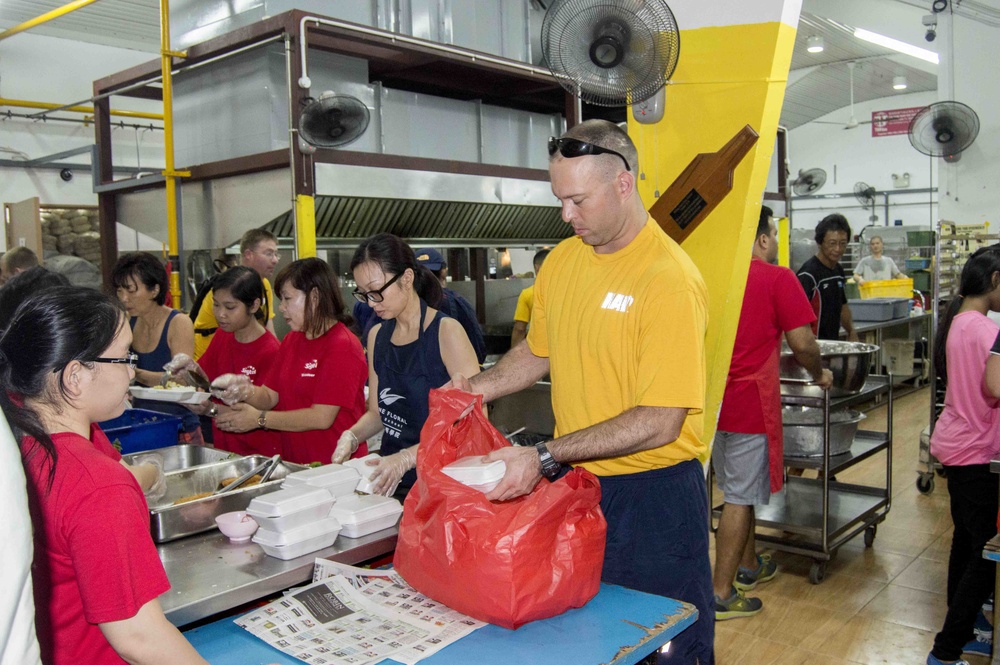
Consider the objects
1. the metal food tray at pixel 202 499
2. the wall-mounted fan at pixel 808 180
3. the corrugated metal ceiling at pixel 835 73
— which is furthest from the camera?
the corrugated metal ceiling at pixel 835 73

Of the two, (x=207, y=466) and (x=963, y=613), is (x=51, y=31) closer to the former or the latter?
(x=207, y=466)

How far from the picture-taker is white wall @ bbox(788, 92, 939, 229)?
18.5 m

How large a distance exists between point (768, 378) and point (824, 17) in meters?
8.46

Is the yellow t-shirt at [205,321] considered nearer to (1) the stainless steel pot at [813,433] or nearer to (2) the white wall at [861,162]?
(1) the stainless steel pot at [813,433]

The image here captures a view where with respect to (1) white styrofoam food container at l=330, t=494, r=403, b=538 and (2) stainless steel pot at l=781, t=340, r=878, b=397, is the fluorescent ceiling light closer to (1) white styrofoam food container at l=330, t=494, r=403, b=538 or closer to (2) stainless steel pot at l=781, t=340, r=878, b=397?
(2) stainless steel pot at l=781, t=340, r=878, b=397

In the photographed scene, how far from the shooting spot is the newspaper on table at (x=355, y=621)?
154 cm

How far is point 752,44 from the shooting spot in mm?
3053

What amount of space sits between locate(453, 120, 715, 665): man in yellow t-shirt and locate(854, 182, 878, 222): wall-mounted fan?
1852cm

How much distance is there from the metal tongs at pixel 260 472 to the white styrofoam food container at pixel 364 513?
0.33m

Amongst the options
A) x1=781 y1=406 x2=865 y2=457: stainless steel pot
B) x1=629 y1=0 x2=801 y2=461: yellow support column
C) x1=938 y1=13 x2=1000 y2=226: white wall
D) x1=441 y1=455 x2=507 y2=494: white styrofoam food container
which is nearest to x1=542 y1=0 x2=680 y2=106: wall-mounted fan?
x1=629 y1=0 x2=801 y2=461: yellow support column

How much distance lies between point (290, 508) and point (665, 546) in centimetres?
92

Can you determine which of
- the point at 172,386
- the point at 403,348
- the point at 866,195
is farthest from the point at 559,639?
the point at 866,195

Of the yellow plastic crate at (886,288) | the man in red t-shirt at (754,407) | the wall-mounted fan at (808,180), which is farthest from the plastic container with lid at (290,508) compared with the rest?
the wall-mounted fan at (808,180)

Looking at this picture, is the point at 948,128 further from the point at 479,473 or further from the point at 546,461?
the point at 479,473
